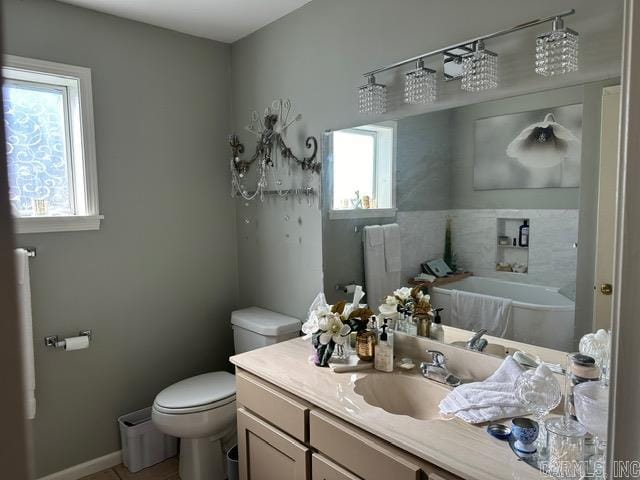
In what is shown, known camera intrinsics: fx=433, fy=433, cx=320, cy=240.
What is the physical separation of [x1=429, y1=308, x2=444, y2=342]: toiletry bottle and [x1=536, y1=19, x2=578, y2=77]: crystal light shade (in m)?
0.98

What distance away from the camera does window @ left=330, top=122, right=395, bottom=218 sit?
197 centimetres

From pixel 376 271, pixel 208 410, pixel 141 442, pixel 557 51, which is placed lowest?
pixel 141 442

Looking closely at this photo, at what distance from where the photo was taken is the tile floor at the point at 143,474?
237cm

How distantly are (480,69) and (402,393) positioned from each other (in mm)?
1235

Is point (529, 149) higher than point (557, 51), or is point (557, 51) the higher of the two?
point (557, 51)

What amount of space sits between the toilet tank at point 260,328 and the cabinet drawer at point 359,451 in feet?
2.87

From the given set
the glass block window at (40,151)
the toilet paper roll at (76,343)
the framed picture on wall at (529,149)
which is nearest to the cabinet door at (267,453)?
the toilet paper roll at (76,343)

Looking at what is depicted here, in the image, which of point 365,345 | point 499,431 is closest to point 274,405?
point 365,345

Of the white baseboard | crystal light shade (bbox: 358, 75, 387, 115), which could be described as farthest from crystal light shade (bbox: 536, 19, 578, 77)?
the white baseboard

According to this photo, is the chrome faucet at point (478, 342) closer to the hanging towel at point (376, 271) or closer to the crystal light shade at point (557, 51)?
the hanging towel at point (376, 271)

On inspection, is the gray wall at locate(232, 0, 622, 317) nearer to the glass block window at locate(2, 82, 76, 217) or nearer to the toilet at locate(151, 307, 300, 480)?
the toilet at locate(151, 307, 300, 480)

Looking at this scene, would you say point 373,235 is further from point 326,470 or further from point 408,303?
point 326,470

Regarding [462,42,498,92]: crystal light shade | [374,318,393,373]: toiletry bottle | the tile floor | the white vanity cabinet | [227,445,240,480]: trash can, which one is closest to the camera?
the white vanity cabinet

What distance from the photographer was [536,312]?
1530 millimetres
